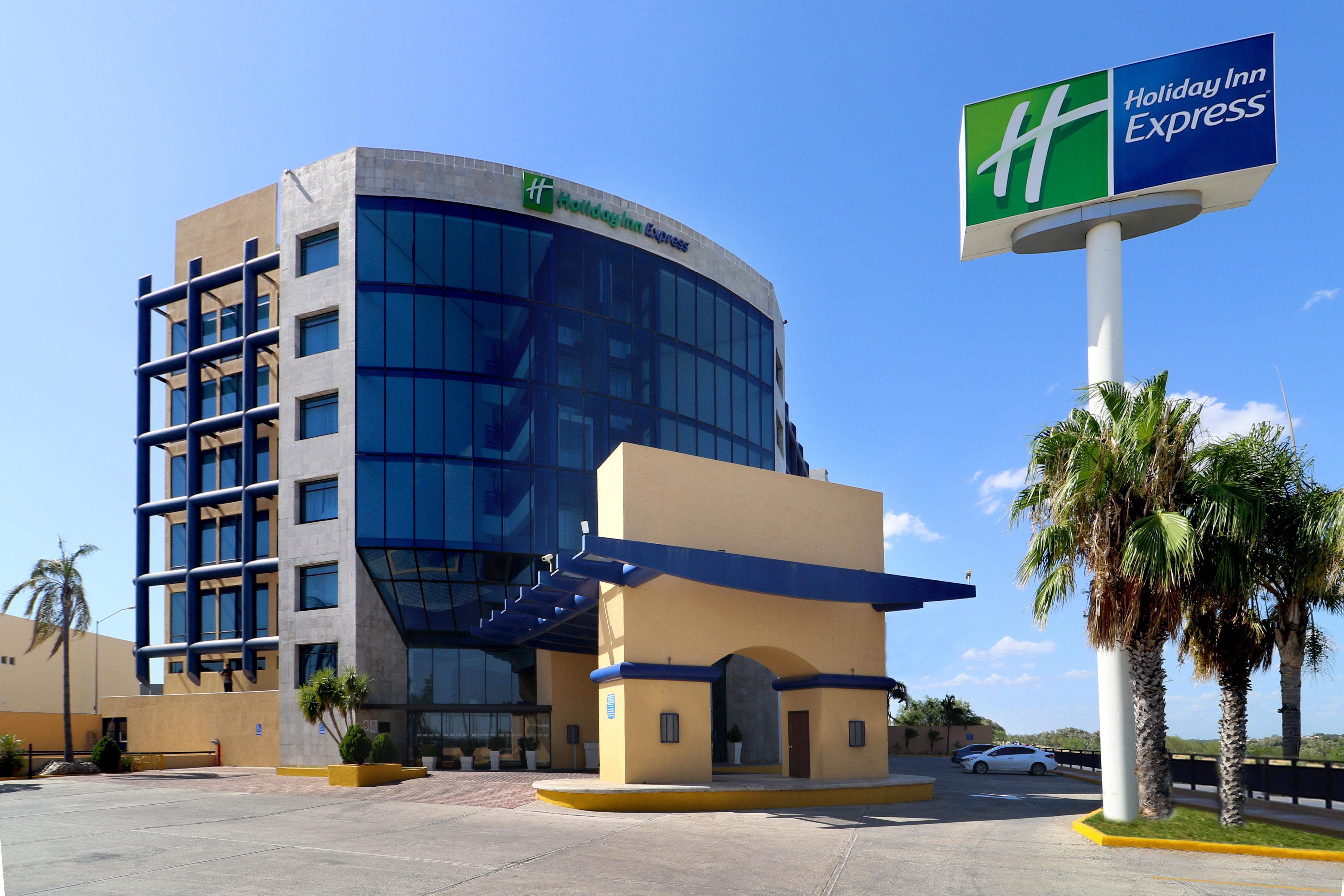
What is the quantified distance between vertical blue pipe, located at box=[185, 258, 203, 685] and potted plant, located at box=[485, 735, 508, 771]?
1542cm

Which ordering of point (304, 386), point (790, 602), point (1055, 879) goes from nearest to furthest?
1. point (1055, 879)
2. point (790, 602)
3. point (304, 386)

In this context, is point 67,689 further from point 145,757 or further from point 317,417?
point 317,417

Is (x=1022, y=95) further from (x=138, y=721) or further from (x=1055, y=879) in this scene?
(x=138, y=721)

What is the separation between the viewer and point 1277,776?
88.8 ft

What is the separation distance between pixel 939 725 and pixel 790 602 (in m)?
48.7

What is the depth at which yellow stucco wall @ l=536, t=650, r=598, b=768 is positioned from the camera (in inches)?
1569

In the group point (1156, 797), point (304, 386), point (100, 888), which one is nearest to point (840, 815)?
point (1156, 797)

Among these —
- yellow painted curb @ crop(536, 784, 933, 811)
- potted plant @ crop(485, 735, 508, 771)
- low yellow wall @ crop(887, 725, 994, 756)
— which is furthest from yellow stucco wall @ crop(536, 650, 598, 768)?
low yellow wall @ crop(887, 725, 994, 756)

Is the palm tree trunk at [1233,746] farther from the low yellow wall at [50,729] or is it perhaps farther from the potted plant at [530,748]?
the low yellow wall at [50,729]

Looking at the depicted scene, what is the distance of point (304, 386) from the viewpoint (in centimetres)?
4281

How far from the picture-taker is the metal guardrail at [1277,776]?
2553 cm

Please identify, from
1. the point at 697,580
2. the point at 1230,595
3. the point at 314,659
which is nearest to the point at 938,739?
the point at 314,659

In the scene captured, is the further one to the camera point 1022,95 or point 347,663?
point 347,663

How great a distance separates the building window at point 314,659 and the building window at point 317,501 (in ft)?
16.6
